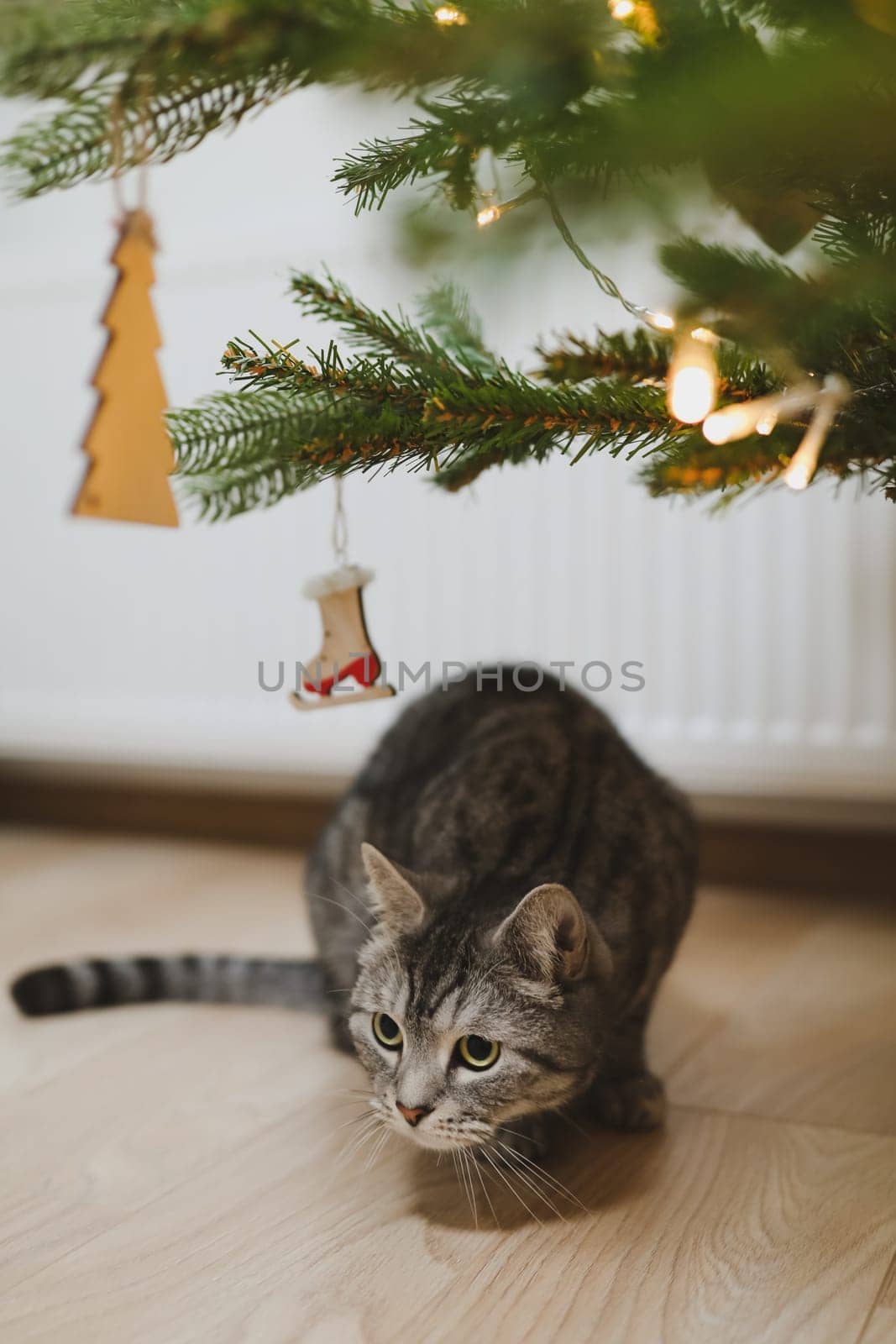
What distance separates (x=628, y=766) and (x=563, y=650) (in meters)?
0.54

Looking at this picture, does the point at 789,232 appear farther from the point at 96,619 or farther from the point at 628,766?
the point at 96,619

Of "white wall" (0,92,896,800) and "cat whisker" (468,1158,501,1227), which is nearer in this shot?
"cat whisker" (468,1158,501,1227)

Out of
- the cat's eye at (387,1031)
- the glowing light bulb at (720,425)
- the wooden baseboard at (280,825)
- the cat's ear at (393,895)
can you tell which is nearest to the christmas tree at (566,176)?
the glowing light bulb at (720,425)

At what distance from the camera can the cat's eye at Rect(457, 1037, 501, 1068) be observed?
889mm

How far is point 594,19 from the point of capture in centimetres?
54

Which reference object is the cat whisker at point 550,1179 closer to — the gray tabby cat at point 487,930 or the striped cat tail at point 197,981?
the gray tabby cat at point 487,930

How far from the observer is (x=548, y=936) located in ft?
2.93

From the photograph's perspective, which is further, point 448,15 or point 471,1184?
point 471,1184

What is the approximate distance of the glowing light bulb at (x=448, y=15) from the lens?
576 mm

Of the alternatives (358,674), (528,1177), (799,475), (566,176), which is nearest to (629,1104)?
(528,1177)

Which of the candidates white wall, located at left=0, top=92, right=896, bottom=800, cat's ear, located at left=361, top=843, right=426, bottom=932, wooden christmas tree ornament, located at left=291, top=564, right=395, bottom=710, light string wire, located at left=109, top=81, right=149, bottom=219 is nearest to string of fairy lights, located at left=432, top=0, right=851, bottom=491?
light string wire, located at left=109, top=81, right=149, bottom=219

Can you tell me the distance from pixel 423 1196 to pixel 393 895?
0.78ft

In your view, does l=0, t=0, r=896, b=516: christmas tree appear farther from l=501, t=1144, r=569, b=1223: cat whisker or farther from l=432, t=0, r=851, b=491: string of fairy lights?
l=501, t=1144, r=569, b=1223: cat whisker

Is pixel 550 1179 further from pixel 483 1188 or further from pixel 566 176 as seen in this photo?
pixel 566 176
